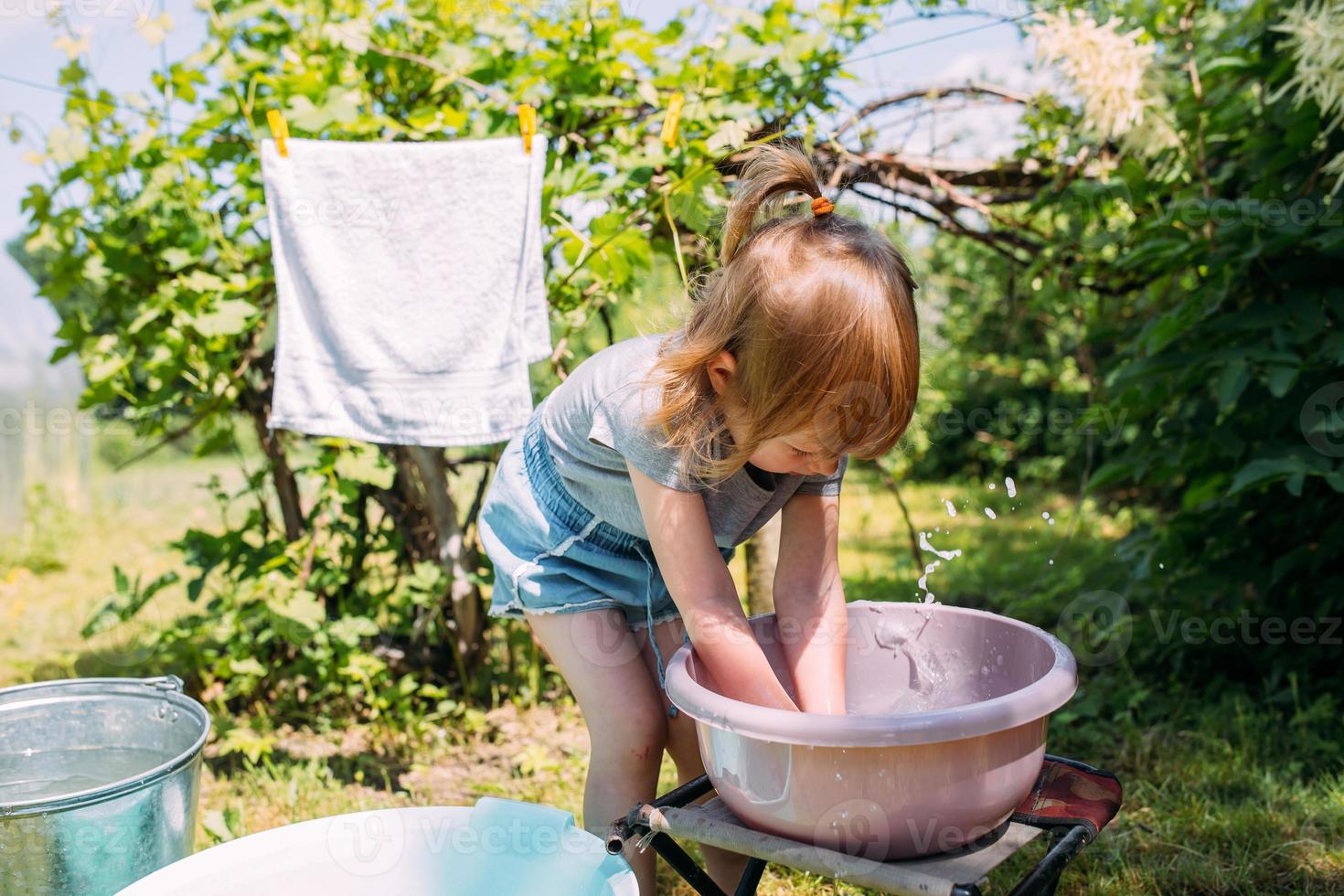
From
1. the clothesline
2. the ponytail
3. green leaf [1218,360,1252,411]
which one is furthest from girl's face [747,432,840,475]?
green leaf [1218,360,1252,411]

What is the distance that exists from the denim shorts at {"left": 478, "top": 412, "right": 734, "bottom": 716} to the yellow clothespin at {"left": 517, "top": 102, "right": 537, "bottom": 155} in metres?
0.78

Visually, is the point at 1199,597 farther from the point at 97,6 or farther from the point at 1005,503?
the point at 97,6

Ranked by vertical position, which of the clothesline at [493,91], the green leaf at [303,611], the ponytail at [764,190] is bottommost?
the green leaf at [303,611]

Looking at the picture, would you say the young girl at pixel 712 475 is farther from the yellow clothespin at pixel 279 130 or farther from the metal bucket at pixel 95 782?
the yellow clothespin at pixel 279 130

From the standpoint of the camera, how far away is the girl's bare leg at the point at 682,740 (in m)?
1.65

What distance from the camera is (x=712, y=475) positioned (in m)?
1.34

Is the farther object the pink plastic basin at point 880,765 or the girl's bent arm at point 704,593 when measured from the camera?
the girl's bent arm at point 704,593

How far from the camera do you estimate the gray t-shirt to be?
4.75 feet

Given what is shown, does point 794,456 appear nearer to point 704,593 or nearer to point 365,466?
point 704,593

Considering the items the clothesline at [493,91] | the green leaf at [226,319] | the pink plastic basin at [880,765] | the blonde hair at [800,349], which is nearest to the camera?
the pink plastic basin at [880,765]

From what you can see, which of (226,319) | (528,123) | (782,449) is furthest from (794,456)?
(226,319)

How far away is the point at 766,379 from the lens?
4.10 ft

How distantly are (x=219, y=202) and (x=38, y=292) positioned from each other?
1.86 ft

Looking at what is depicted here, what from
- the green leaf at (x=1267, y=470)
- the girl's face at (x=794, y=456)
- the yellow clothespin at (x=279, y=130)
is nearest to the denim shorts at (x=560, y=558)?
the girl's face at (x=794, y=456)
